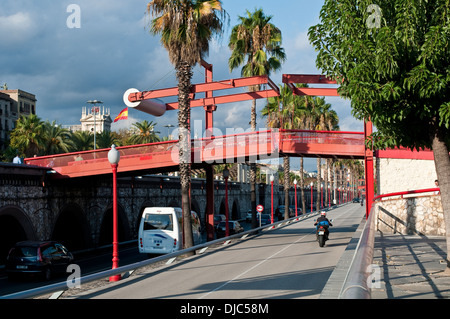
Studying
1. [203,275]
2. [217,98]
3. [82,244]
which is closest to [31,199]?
[82,244]

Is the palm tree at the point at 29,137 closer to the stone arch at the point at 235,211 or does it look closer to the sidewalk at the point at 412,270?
the stone arch at the point at 235,211

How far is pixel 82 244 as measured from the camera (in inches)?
1291

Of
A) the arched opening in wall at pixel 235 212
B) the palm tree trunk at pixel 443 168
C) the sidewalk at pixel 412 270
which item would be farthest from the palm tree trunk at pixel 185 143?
the arched opening in wall at pixel 235 212

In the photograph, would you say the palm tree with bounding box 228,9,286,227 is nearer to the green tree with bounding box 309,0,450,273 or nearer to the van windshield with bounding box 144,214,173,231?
the van windshield with bounding box 144,214,173,231

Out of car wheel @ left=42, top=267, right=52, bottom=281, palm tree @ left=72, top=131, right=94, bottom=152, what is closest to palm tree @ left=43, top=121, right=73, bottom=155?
palm tree @ left=72, top=131, right=94, bottom=152

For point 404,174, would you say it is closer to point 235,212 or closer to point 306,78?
point 306,78

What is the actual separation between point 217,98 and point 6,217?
49.2 ft

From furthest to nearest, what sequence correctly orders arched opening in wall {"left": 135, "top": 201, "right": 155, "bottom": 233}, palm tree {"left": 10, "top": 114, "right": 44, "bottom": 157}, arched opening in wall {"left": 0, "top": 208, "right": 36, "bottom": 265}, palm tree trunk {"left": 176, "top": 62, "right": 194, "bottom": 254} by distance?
palm tree {"left": 10, "top": 114, "right": 44, "bottom": 157}, arched opening in wall {"left": 135, "top": 201, "right": 155, "bottom": 233}, arched opening in wall {"left": 0, "top": 208, "right": 36, "bottom": 265}, palm tree trunk {"left": 176, "top": 62, "right": 194, "bottom": 254}

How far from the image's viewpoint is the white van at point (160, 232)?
23812 millimetres

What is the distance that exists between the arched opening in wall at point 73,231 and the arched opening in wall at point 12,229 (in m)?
4.21

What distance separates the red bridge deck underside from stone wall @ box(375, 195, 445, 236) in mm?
4169

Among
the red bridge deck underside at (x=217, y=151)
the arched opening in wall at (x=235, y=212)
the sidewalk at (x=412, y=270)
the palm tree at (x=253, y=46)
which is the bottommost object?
the arched opening in wall at (x=235, y=212)

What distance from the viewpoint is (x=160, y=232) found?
2395 cm

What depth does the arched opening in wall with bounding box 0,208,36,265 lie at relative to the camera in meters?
25.2
